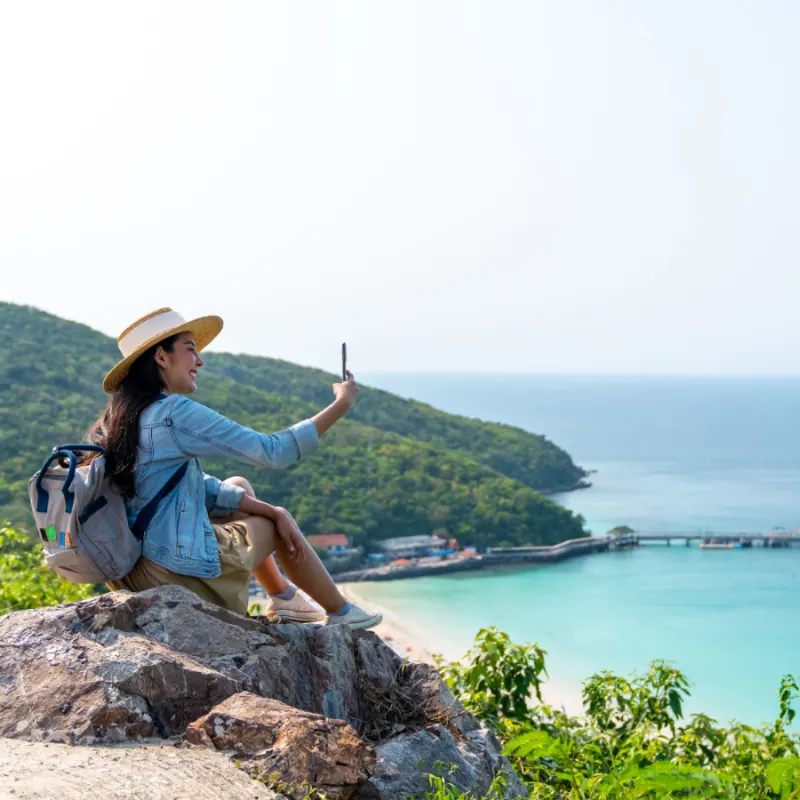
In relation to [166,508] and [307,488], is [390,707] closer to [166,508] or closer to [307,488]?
[166,508]

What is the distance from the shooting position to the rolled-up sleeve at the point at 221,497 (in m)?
3.86

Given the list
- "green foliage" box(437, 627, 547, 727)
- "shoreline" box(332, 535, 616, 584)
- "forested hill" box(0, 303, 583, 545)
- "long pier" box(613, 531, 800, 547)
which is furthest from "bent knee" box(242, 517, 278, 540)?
"long pier" box(613, 531, 800, 547)

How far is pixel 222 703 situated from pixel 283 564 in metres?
1.08

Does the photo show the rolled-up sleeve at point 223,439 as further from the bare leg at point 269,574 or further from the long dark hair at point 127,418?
the bare leg at point 269,574

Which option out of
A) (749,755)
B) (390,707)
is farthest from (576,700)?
(390,707)

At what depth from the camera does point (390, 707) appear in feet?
12.6

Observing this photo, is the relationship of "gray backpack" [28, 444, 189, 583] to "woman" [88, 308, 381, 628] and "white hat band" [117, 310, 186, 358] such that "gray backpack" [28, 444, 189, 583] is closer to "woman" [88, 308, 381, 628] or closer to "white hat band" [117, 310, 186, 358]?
"woman" [88, 308, 381, 628]

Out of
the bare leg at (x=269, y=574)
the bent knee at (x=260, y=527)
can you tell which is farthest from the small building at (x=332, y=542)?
the bent knee at (x=260, y=527)

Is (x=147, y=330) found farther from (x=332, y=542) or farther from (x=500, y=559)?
(x=500, y=559)

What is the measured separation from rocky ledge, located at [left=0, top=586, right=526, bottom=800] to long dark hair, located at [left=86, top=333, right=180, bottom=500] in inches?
17.2

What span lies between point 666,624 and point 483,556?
34.5 feet

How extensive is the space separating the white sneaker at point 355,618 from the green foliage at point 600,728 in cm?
81

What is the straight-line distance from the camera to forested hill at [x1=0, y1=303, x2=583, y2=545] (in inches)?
1555

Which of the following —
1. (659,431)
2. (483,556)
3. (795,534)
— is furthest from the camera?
A: (659,431)
